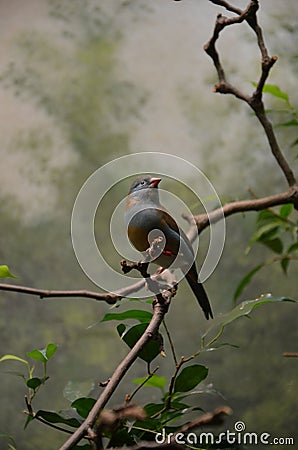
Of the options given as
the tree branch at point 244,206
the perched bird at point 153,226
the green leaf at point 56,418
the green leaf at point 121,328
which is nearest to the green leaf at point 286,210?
the tree branch at point 244,206

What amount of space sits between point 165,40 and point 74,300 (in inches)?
28.4

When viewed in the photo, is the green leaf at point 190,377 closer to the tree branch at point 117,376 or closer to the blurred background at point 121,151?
the tree branch at point 117,376

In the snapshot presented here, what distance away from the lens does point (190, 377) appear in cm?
71

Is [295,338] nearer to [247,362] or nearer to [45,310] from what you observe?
[247,362]

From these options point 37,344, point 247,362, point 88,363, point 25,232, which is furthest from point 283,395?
point 25,232

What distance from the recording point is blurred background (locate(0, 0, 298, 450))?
4.34 ft

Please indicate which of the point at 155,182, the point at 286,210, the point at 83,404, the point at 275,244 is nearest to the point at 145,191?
the point at 155,182

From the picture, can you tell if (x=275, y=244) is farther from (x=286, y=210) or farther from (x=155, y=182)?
(x=155, y=182)

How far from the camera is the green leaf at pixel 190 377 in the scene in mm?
709

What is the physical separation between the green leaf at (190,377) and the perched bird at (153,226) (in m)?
0.13

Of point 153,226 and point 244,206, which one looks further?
point 244,206

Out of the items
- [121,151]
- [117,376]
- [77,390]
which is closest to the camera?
[117,376]

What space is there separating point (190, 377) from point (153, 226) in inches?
7.7

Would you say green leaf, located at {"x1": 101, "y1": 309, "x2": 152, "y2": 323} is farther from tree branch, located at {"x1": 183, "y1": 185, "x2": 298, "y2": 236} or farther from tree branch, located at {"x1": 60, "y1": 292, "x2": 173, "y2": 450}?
tree branch, located at {"x1": 183, "y1": 185, "x2": 298, "y2": 236}
